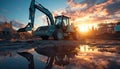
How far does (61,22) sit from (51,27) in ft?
6.00

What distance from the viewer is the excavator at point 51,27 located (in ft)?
60.0

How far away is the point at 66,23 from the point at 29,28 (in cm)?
460

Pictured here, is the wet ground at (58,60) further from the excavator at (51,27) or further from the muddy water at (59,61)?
the excavator at (51,27)

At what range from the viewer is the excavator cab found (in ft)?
64.3

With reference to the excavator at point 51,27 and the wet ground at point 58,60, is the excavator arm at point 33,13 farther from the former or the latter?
the wet ground at point 58,60

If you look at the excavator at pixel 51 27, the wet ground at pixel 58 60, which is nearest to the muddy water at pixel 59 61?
the wet ground at pixel 58 60

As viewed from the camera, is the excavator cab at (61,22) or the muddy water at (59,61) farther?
the excavator cab at (61,22)

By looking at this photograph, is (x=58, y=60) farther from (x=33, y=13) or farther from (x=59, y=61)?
(x=33, y=13)

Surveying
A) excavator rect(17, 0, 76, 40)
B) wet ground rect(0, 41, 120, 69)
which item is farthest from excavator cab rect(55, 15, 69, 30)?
wet ground rect(0, 41, 120, 69)

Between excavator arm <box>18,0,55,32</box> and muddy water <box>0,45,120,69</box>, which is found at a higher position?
excavator arm <box>18,0,55,32</box>

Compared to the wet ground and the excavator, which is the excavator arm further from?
the wet ground

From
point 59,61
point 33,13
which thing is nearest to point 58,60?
point 59,61

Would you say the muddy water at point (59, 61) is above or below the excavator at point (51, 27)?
below

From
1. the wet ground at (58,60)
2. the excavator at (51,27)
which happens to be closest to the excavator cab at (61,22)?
the excavator at (51,27)
